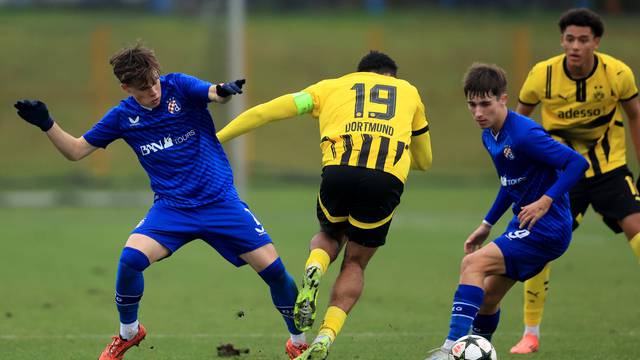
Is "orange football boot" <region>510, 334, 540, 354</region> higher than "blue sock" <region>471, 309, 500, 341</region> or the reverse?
the reverse

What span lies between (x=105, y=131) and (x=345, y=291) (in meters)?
1.89

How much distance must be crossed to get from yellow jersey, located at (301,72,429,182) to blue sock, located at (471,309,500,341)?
124 centimetres

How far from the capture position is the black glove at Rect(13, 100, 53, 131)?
23.4 ft

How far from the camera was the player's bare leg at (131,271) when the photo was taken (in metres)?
7.10

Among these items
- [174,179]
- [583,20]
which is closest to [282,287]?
[174,179]

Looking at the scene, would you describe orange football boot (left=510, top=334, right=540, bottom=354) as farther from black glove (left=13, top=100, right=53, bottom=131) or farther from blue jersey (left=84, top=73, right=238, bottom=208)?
black glove (left=13, top=100, right=53, bottom=131)

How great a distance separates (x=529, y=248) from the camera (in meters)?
7.20

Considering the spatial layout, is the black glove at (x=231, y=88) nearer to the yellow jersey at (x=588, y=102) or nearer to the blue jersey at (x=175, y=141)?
the blue jersey at (x=175, y=141)

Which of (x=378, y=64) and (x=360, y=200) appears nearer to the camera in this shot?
(x=360, y=200)

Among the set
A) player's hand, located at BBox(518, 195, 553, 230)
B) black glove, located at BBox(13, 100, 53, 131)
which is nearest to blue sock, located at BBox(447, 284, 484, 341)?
player's hand, located at BBox(518, 195, 553, 230)

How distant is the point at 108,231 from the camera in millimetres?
15742

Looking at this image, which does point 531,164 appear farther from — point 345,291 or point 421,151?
point 345,291

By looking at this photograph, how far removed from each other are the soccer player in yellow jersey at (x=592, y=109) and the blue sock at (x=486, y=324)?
0.92 metres

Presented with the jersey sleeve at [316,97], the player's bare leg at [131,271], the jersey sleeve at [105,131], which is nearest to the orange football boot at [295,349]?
the player's bare leg at [131,271]
